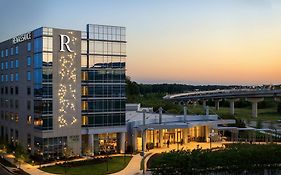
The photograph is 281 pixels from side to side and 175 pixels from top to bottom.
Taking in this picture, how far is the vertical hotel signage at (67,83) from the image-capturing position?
2766 inches

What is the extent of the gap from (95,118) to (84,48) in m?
12.1

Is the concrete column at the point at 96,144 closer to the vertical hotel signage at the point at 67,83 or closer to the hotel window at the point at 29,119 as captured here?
the vertical hotel signage at the point at 67,83

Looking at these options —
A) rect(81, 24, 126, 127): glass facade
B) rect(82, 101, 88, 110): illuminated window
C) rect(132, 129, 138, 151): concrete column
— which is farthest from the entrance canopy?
rect(82, 101, 88, 110): illuminated window

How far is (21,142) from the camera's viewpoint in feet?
251

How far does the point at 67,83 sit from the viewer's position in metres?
71.1

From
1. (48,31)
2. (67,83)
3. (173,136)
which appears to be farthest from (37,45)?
(173,136)

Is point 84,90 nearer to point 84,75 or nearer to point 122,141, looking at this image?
point 84,75

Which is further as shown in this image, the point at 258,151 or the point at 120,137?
the point at 120,137

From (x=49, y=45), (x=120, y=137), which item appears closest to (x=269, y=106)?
(x=120, y=137)

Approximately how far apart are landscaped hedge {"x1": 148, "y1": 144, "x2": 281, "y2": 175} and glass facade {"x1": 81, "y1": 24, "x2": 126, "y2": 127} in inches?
931

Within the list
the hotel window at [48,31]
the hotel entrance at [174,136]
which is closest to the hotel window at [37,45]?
the hotel window at [48,31]

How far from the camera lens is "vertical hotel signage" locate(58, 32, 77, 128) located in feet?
230

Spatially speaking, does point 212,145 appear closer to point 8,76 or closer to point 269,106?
point 8,76

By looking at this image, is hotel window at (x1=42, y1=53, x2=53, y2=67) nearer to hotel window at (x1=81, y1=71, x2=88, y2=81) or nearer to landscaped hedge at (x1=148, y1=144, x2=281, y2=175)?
hotel window at (x1=81, y1=71, x2=88, y2=81)
